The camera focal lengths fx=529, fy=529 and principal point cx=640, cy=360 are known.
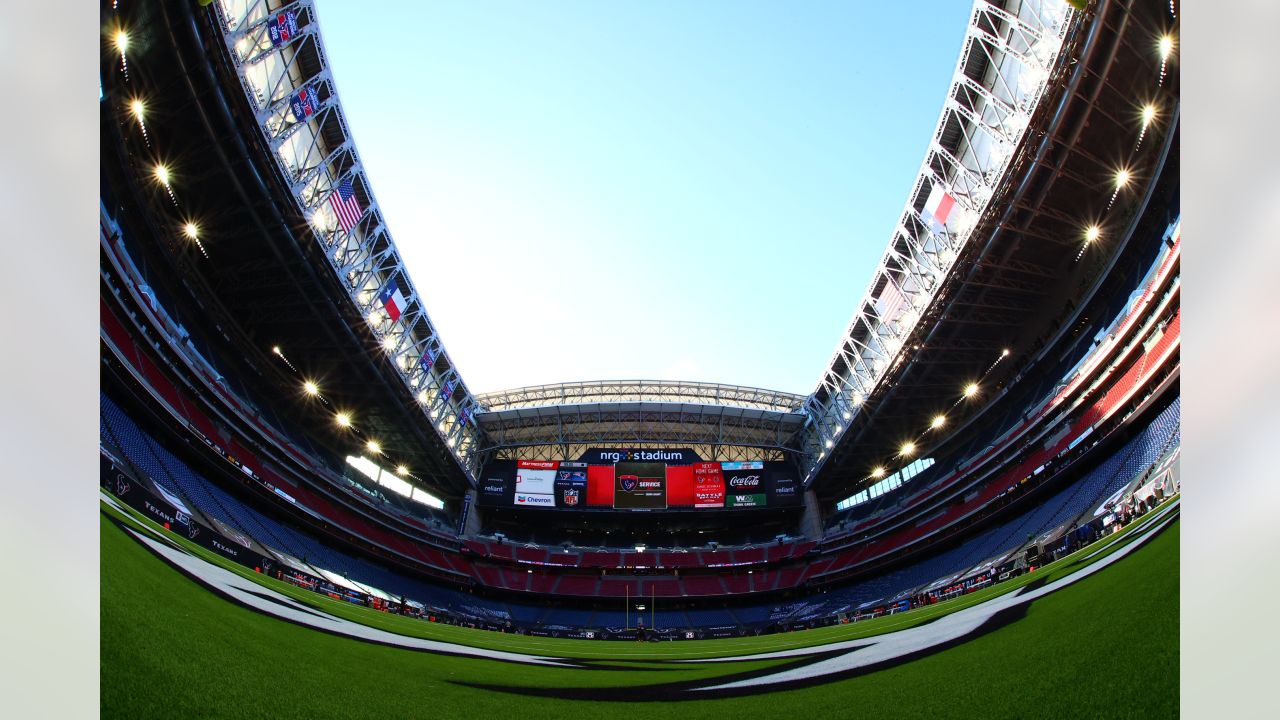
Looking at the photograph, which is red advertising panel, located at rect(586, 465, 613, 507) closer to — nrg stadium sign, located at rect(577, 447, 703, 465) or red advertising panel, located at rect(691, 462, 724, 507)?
nrg stadium sign, located at rect(577, 447, 703, 465)

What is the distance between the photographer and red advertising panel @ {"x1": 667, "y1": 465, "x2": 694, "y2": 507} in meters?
47.8

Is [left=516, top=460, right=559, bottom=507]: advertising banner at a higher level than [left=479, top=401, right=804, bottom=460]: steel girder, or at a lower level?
lower

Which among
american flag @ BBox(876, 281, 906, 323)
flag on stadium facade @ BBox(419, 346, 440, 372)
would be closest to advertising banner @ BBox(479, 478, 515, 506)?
flag on stadium facade @ BBox(419, 346, 440, 372)

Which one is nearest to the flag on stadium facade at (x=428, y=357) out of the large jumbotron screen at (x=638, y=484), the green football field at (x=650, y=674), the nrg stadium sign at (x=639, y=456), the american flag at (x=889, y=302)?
the large jumbotron screen at (x=638, y=484)

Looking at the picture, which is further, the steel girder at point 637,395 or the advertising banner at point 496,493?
the steel girder at point 637,395

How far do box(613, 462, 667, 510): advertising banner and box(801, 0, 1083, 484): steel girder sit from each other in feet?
60.9

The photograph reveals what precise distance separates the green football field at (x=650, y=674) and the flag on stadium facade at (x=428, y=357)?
3050cm

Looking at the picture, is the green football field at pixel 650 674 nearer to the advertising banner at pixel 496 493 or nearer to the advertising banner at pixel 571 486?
the advertising banner at pixel 571 486

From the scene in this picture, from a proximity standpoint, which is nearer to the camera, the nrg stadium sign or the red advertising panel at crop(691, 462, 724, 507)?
the red advertising panel at crop(691, 462, 724, 507)

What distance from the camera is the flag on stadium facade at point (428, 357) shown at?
35819 mm

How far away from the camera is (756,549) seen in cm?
5050

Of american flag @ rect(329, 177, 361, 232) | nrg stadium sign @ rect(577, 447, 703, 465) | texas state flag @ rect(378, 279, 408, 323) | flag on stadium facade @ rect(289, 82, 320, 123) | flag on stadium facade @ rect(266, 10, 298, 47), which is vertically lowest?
nrg stadium sign @ rect(577, 447, 703, 465)

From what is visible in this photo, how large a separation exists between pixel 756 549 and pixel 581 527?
1771 cm
